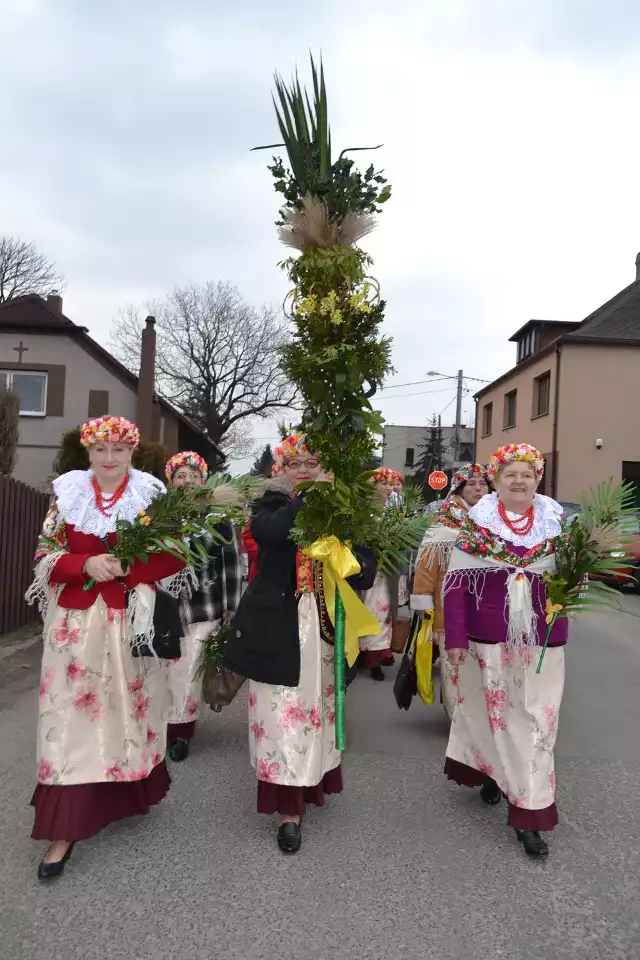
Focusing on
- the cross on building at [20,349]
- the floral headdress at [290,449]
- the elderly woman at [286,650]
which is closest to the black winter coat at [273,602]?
the elderly woman at [286,650]

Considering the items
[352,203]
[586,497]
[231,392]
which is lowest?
[586,497]

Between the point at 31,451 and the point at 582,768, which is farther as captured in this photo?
the point at 31,451

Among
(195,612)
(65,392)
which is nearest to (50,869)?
(195,612)

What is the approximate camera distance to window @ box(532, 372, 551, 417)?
25.6m

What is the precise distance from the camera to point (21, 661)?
732 cm

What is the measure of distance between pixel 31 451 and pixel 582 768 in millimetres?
18271

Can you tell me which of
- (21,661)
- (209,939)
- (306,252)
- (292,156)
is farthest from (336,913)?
(21,661)

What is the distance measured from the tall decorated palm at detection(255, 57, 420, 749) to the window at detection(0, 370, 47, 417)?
18555mm

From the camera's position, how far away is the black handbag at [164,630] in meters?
3.38

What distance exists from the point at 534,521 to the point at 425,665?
172 cm

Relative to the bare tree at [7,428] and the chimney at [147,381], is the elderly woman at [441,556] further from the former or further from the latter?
the chimney at [147,381]

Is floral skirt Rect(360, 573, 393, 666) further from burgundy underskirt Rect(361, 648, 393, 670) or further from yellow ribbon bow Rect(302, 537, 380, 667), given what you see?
yellow ribbon bow Rect(302, 537, 380, 667)

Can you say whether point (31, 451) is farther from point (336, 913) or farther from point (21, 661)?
point (336, 913)

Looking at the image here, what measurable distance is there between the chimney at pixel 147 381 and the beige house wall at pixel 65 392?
537 mm
